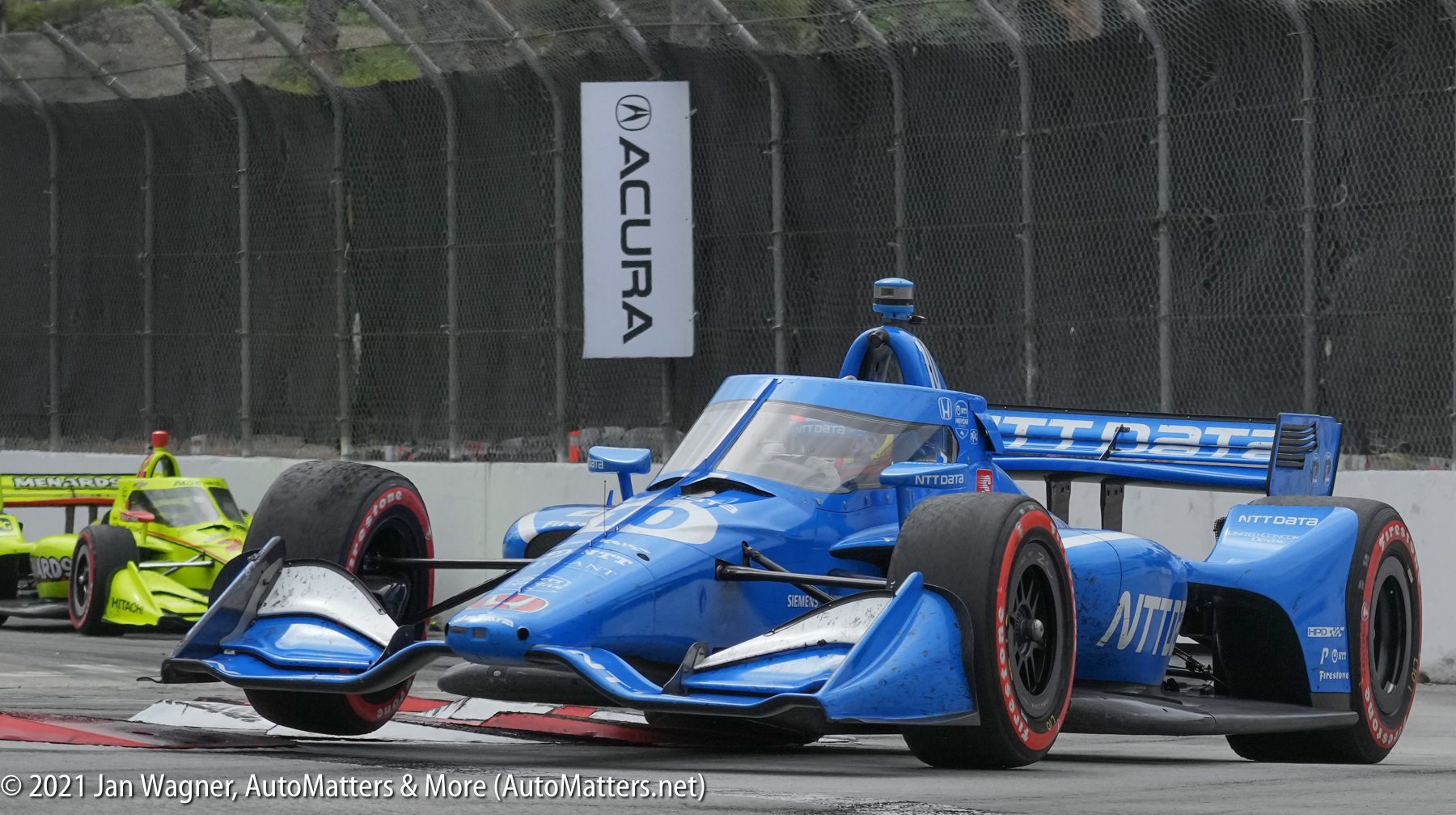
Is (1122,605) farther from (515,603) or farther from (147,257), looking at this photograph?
(147,257)

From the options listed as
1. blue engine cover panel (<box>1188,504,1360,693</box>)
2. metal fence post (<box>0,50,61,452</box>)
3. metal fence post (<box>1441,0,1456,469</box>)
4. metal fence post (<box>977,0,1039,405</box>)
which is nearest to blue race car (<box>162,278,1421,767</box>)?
blue engine cover panel (<box>1188,504,1360,693</box>)

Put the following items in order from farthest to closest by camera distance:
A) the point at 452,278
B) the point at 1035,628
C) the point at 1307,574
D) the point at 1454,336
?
the point at 452,278 → the point at 1454,336 → the point at 1307,574 → the point at 1035,628

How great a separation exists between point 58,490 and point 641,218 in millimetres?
5439

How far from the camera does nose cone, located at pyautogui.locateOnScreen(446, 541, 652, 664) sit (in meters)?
7.28

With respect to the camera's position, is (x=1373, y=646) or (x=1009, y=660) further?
(x=1373, y=646)

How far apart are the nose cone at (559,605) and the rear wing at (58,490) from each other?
10.7 metres

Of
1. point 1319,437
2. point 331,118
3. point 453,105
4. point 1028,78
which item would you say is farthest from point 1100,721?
point 331,118

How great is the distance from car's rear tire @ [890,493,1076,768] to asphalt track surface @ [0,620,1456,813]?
0.41ft

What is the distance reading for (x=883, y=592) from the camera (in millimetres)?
7402

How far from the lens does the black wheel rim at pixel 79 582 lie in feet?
53.7

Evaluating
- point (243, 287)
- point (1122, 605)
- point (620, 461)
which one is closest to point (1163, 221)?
point (1122, 605)

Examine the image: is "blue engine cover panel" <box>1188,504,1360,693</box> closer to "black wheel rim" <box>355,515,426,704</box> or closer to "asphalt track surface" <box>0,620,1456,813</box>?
"asphalt track surface" <box>0,620,1456,813</box>

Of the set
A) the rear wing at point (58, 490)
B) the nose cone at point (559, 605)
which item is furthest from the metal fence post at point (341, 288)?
the nose cone at point (559, 605)

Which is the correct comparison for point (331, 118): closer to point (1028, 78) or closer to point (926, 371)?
point (1028, 78)
